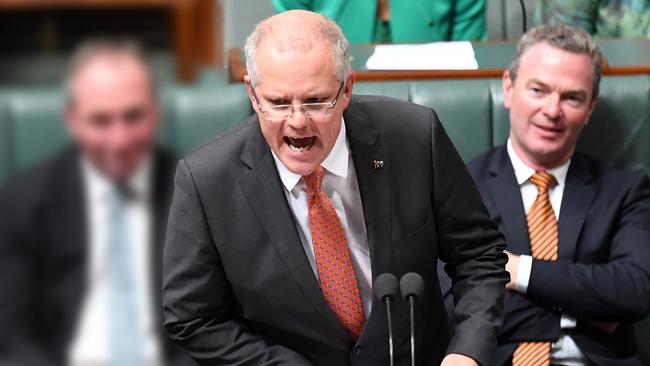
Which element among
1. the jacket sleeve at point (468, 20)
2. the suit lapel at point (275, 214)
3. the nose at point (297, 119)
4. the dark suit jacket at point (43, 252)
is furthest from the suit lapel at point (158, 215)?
the jacket sleeve at point (468, 20)

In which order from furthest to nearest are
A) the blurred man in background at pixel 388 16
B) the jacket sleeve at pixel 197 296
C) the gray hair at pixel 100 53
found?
the blurred man in background at pixel 388 16, the jacket sleeve at pixel 197 296, the gray hair at pixel 100 53

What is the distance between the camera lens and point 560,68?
223cm

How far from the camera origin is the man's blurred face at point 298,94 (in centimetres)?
150

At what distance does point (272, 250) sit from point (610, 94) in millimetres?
1109

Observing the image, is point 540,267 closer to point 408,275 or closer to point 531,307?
point 531,307

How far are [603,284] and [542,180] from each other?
0.90ft

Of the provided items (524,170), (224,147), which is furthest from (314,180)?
(524,170)

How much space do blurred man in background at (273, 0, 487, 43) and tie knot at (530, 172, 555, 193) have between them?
801 millimetres

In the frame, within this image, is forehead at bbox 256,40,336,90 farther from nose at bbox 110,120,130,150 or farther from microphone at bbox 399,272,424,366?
nose at bbox 110,120,130,150

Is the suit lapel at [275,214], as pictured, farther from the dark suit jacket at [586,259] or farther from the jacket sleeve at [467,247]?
the dark suit jacket at [586,259]

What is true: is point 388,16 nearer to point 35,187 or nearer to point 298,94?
point 298,94

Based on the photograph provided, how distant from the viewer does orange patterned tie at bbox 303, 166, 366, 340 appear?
168cm

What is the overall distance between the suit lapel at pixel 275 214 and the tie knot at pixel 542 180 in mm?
740

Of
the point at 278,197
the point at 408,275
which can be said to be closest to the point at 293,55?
the point at 278,197
